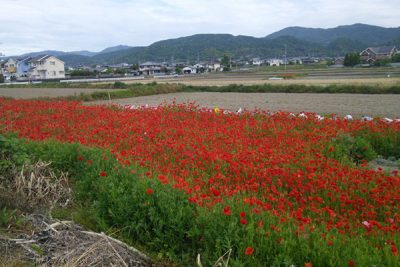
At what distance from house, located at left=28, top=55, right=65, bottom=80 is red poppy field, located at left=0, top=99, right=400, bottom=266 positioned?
81463 millimetres

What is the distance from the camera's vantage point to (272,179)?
18.5 feet

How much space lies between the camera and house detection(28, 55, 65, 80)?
85500 mm

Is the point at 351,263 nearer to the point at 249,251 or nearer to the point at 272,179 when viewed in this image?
the point at 249,251

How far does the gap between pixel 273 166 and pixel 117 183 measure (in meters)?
2.44

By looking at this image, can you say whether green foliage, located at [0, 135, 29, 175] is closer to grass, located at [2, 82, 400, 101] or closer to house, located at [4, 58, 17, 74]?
grass, located at [2, 82, 400, 101]

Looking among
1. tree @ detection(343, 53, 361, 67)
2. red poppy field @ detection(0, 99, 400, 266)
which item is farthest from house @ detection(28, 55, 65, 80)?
A: red poppy field @ detection(0, 99, 400, 266)

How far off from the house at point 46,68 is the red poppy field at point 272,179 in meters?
81.5

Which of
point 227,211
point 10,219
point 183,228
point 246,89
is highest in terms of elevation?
point 227,211

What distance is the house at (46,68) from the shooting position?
281ft

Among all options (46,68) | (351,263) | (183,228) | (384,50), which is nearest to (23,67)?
(46,68)

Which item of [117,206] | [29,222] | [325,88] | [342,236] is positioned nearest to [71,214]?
[29,222]

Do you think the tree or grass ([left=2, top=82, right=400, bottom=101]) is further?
the tree

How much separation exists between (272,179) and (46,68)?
89204 millimetres

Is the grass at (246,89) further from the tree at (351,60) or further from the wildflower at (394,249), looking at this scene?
the tree at (351,60)
